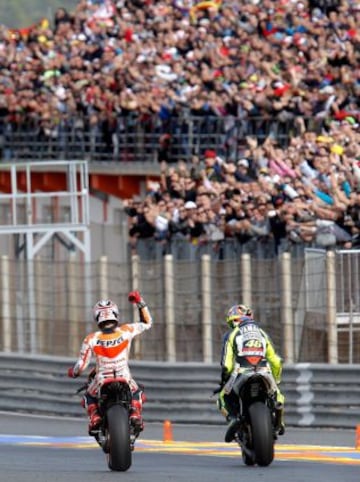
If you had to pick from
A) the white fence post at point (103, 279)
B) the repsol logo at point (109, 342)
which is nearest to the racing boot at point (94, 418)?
the repsol logo at point (109, 342)

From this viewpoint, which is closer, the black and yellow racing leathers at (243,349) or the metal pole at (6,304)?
the black and yellow racing leathers at (243,349)

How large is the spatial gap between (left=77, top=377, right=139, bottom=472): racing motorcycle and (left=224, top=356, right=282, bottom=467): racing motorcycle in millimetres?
879

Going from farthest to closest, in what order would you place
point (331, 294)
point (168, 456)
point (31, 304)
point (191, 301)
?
point (31, 304), point (191, 301), point (331, 294), point (168, 456)

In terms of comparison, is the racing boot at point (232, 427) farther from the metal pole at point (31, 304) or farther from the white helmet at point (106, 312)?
the metal pole at point (31, 304)

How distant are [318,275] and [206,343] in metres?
1.74

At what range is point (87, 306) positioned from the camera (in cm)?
2250

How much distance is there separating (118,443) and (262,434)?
1126mm

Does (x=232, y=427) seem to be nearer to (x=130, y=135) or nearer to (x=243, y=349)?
(x=243, y=349)

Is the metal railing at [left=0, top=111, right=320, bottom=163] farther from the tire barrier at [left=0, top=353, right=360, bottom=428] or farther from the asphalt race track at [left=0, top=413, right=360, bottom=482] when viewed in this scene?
the asphalt race track at [left=0, top=413, right=360, bottom=482]

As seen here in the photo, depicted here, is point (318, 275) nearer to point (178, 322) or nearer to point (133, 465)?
point (178, 322)

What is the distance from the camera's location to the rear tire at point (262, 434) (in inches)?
603

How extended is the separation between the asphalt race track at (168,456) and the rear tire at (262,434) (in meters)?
0.11

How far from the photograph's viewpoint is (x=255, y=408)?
15453 mm

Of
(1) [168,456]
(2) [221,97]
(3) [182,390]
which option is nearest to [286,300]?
(3) [182,390]
